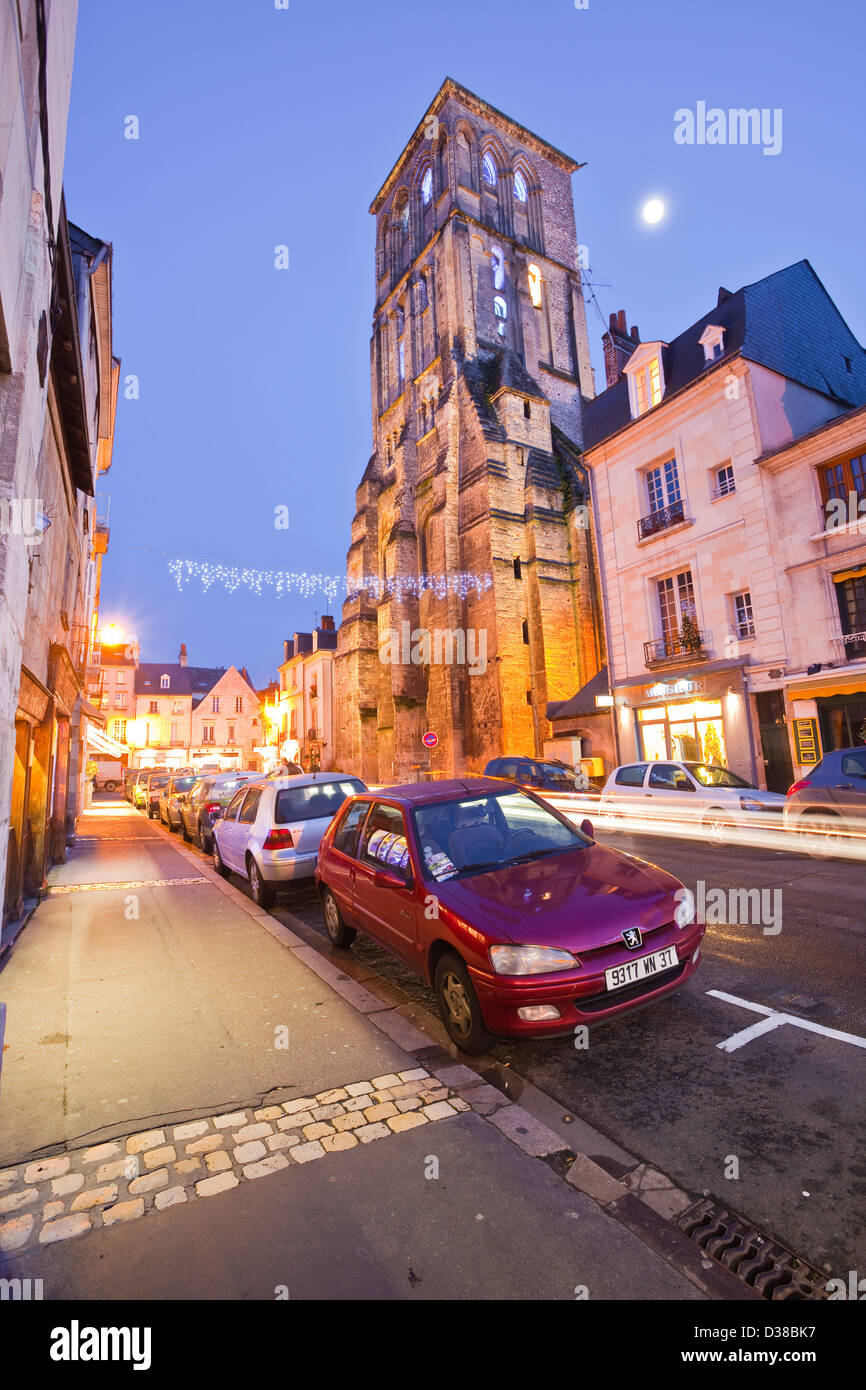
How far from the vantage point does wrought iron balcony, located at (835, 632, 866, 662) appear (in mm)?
13477

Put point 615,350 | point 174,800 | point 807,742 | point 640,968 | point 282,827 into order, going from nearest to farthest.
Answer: point 640,968, point 282,827, point 807,742, point 174,800, point 615,350

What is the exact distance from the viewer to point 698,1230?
7.22 feet

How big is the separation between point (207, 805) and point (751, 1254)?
12.1 meters

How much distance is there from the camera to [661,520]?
722 inches

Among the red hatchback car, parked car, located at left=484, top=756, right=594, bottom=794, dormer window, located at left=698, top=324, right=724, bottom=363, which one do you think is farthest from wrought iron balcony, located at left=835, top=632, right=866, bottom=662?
the red hatchback car

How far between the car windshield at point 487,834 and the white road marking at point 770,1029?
1475 millimetres

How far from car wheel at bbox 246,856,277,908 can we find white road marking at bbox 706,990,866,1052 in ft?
17.2

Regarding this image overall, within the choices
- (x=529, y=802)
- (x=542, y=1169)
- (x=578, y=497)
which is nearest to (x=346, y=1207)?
(x=542, y=1169)

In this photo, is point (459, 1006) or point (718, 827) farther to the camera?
point (718, 827)

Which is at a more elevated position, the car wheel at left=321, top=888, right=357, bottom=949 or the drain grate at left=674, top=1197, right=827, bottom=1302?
the car wheel at left=321, top=888, right=357, bottom=949

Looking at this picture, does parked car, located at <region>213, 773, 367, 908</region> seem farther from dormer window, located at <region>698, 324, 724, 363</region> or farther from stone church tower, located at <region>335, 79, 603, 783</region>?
stone church tower, located at <region>335, 79, 603, 783</region>

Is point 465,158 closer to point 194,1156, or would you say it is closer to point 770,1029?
point 770,1029

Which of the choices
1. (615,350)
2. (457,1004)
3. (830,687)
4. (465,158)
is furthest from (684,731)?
(465,158)

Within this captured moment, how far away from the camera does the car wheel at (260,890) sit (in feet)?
24.0
